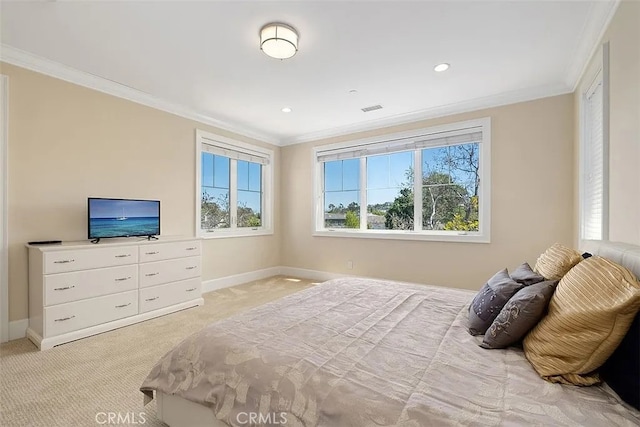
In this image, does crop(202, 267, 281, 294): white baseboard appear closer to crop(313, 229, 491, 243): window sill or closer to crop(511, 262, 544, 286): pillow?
crop(313, 229, 491, 243): window sill

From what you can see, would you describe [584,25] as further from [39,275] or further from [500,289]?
[39,275]

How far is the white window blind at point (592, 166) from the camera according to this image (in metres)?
2.57

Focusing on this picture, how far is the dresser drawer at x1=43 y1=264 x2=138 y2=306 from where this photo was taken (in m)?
2.56

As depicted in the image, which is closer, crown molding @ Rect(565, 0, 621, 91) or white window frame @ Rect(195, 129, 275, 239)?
crown molding @ Rect(565, 0, 621, 91)

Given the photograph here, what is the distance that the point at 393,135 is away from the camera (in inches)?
176

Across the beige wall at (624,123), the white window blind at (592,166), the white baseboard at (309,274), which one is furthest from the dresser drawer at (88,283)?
the white window blind at (592,166)

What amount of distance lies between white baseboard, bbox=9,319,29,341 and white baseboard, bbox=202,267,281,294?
73.1 inches

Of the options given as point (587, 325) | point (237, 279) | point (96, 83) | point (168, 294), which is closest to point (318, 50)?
point (96, 83)

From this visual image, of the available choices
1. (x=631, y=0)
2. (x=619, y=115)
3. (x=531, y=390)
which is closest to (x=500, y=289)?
(x=531, y=390)

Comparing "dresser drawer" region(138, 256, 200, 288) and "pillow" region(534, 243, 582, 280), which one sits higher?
"pillow" region(534, 243, 582, 280)

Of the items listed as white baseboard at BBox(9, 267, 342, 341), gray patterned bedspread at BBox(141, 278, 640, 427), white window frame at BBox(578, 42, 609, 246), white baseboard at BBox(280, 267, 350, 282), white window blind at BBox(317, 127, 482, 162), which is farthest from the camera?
white baseboard at BBox(280, 267, 350, 282)

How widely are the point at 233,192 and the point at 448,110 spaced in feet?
11.5

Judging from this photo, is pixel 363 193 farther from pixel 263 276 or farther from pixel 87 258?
pixel 87 258

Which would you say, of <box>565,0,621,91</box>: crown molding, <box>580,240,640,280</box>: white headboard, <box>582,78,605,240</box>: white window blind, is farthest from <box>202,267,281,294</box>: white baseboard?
<box>565,0,621,91</box>: crown molding
